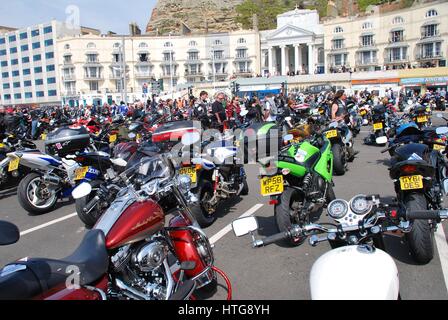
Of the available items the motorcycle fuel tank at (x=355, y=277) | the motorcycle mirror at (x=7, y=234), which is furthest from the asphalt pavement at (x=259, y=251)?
the motorcycle mirror at (x=7, y=234)

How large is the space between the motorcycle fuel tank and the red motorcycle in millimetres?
1163

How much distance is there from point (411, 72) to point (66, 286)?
52.4 metres

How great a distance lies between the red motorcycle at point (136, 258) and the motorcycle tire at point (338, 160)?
16.0 feet

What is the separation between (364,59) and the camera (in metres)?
65.6

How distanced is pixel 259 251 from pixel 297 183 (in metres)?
0.88

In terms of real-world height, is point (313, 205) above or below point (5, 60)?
below

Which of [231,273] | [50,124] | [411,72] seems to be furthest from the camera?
[411,72]

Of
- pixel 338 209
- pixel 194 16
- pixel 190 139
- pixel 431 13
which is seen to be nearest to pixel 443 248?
pixel 338 209

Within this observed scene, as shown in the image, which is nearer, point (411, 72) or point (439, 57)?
point (411, 72)

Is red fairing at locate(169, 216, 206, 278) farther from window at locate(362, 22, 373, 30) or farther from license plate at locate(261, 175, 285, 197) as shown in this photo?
window at locate(362, 22, 373, 30)

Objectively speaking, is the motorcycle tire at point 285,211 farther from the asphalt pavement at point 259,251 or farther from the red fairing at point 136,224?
the red fairing at point 136,224
